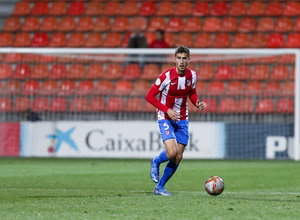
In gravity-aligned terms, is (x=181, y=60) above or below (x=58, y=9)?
→ below

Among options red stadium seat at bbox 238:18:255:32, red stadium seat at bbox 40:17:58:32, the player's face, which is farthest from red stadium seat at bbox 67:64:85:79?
the player's face

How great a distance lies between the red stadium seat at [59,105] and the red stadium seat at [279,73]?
4940mm

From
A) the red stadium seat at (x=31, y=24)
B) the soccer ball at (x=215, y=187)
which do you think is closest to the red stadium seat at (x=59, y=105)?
the red stadium seat at (x=31, y=24)

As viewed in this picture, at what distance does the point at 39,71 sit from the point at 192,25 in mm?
5110

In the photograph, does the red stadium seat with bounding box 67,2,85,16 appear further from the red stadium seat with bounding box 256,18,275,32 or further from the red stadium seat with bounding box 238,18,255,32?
the red stadium seat with bounding box 256,18,275,32

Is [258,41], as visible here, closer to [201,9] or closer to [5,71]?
[201,9]

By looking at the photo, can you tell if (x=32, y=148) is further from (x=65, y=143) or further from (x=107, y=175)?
(x=107, y=175)

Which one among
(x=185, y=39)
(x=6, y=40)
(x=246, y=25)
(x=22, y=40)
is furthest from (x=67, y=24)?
(x=246, y=25)

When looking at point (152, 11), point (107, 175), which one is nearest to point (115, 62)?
point (152, 11)

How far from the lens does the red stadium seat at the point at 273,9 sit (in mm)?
18250

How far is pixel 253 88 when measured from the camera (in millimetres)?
15164

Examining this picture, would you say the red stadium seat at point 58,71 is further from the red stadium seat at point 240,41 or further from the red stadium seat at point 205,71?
the red stadium seat at point 240,41

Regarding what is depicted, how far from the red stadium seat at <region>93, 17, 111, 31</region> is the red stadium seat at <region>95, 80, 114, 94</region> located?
129 inches

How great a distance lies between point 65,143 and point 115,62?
7.58ft
